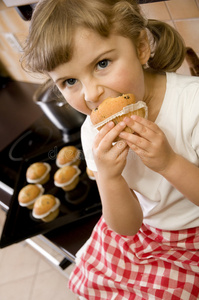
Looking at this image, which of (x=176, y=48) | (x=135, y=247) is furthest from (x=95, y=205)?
(x=176, y=48)

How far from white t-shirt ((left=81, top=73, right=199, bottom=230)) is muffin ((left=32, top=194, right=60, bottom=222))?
0.42 meters

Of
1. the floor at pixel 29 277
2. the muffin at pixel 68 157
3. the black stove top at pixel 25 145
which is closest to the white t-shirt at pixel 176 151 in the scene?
the muffin at pixel 68 157

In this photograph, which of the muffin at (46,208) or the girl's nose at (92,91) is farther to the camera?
the muffin at (46,208)

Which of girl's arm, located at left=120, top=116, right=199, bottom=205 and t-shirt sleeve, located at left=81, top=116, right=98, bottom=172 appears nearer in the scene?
girl's arm, located at left=120, top=116, right=199, bottom=205

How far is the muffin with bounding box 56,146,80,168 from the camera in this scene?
4.73ft

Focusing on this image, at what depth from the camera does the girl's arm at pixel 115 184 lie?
2.33 feet

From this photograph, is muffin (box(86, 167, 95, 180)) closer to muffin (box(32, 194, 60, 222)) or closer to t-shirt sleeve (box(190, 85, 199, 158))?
muffin (box(32, 194, 60, 222))

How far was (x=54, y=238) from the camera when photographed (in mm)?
1213

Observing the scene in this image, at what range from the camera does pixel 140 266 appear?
889 mm

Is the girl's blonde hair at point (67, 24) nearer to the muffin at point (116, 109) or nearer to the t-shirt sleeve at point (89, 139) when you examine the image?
the muffin at point (116, 109)

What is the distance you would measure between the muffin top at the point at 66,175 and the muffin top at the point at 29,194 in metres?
0.11

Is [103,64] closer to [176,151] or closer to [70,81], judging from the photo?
[70,81]

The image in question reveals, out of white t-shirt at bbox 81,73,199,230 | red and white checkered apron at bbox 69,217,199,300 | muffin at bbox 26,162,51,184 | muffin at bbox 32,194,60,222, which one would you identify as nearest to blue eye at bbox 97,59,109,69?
white t-shirt at bbox 81,73,199,230

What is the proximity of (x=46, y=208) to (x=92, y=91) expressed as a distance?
2.51 feet
